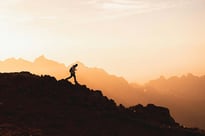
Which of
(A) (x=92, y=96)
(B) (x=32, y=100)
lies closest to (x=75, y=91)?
(A) (x=92, y=96)

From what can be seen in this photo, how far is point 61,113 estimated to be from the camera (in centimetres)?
3238

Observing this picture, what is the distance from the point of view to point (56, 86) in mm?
37094

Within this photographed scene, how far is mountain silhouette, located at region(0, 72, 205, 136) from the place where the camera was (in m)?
29.2

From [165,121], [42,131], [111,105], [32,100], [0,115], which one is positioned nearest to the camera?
[42,131]

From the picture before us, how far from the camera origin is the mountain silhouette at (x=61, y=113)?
1148 inches

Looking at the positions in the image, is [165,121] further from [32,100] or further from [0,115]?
[0,115]

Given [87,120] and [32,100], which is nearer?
[87,120]

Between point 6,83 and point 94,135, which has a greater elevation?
point 6,83

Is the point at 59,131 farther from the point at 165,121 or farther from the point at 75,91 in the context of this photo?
the point at 165,121

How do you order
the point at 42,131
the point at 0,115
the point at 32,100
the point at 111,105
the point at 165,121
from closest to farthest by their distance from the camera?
the point at 42,131
the point at 0,115
the point at 32,100
the point at 111,105
the point at 165,121

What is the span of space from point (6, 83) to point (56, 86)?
4.96m

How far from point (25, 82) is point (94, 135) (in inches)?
461

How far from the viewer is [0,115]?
1225 inches

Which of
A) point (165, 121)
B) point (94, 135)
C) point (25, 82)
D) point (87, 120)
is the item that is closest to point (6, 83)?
point (25, 82)
